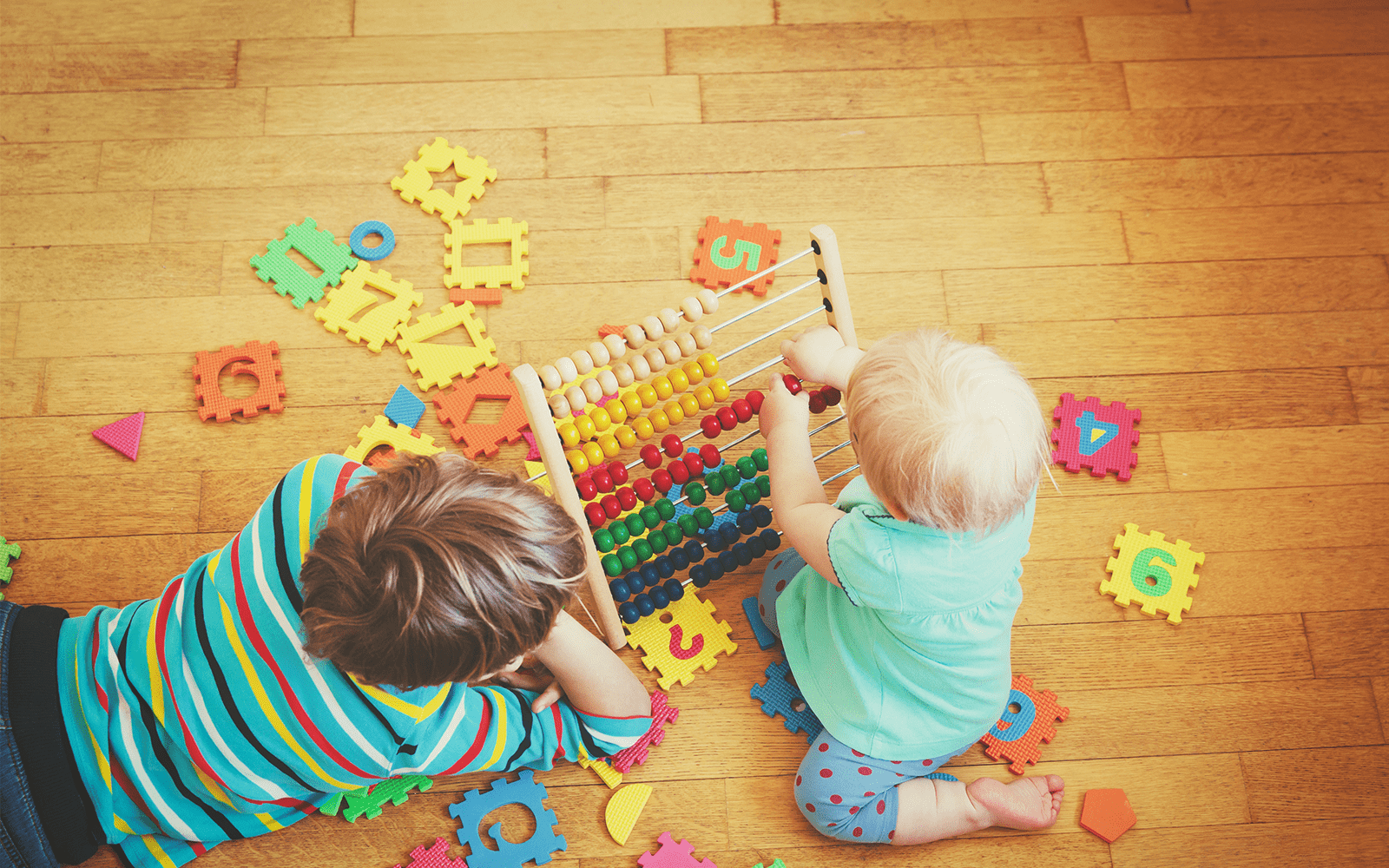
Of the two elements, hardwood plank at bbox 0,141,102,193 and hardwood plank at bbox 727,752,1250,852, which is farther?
hardwood plank at bbox 0,141,102,193

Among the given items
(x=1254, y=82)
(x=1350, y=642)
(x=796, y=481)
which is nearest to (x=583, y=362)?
(x=796, y=481)

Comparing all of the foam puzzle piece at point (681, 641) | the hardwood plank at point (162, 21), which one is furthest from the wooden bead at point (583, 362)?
the hardwood plank at point (162, 21)

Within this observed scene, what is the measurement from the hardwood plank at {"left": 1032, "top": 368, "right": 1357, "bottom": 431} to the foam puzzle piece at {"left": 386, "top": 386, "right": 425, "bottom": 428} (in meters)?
0.89

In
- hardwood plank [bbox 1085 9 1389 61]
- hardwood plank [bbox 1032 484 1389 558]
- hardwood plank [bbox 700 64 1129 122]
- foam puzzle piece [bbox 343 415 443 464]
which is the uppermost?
hardwood plank [bbox 1085 9 1389 61]

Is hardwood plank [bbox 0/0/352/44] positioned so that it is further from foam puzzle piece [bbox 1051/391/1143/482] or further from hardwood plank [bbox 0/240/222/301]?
foam puzzle piece [bbox 1051/391/1143/482]

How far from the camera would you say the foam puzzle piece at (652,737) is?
3.86ft

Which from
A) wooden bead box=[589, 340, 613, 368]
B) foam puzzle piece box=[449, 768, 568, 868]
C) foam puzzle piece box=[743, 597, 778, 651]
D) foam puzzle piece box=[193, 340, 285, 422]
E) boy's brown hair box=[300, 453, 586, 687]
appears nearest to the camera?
boy's brown hair box=[300, 453, 586, 687]

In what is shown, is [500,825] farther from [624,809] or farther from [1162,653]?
[1162,653]

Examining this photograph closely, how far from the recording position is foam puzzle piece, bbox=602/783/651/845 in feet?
3.77

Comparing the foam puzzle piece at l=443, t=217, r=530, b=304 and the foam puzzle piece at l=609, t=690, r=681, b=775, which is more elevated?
the foam puzzle piece at l=443, t=217, r=530, b=304

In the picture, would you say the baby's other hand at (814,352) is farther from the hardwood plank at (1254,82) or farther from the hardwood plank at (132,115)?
the hardwood plank at (132,115)

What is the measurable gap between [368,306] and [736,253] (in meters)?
0.55

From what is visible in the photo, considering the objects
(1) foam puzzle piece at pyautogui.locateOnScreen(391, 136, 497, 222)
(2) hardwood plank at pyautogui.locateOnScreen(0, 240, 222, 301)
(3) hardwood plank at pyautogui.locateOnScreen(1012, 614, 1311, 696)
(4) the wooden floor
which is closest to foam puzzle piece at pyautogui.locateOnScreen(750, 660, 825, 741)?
(4) the wooden floor

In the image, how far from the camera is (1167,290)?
148 cm
